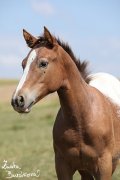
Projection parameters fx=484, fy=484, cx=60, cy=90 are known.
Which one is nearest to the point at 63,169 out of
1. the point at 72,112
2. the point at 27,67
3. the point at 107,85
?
the point at 72,112

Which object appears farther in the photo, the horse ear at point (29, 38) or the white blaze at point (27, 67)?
the horse ear at point (29, 38)

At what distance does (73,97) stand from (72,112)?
0.18 m

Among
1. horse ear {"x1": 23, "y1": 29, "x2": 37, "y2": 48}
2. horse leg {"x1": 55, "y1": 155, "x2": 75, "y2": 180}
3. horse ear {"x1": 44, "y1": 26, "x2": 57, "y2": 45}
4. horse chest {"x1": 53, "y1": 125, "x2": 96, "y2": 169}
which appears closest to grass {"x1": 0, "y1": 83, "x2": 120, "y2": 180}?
horse leg {"x1": 55, "y1": 155, "x2": 75, "y2": 180}

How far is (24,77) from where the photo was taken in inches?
202

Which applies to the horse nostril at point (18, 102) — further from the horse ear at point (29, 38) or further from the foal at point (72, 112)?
the horse ear at point (29, 38)

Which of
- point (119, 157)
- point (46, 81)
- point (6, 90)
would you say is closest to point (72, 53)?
point (46, 81)

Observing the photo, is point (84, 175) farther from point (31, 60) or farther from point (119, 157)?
point (31, 60)

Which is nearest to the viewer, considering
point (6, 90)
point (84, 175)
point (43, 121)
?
point (84, 175)

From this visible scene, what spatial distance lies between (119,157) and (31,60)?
194 centimetres

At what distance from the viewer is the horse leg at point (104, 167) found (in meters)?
5.72

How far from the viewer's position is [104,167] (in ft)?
18.8

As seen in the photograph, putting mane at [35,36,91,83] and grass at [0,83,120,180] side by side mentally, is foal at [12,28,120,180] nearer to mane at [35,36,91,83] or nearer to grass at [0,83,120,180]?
mane at [35,36,91,83]

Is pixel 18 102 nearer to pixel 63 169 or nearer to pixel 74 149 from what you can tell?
pixel 74 149

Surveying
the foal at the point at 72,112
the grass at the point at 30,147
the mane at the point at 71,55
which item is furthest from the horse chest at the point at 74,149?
the grass at the point at 30,147
